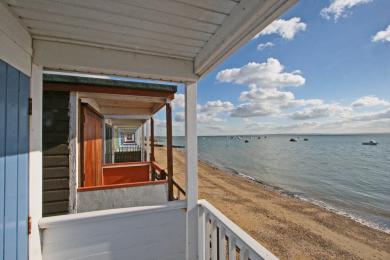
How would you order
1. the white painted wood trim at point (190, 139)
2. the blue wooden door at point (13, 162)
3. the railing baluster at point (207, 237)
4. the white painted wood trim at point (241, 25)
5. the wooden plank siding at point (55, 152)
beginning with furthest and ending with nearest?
the wooden plank siding at point (55, 152) → the white painted wood trim at point (190, 139) → the railing baluster at point (207, 237) → the blue wooden door at point (13, 162) → the white painted wood trim at point (241, 25)

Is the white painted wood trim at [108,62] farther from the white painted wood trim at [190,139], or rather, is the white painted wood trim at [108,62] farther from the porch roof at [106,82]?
the porch roof at [106,82]

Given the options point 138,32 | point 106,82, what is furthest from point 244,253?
point 106,82

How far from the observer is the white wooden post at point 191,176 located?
1960 mm

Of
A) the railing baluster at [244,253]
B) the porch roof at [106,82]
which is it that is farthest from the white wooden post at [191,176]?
the porch roof at [106,82]

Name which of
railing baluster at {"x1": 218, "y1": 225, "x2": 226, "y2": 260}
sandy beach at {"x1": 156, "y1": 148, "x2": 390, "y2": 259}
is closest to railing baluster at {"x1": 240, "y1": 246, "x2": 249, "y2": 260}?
railing baluster at {"x1": 218, "y1": 225, "x2": 226, "y2": 260}

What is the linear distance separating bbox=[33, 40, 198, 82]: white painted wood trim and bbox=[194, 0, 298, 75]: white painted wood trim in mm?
382

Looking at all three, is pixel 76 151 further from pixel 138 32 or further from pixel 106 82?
pixel 138 32

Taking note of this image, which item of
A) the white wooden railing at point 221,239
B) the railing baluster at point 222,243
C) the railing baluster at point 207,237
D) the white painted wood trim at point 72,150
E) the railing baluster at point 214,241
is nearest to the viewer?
the white wooden railing at point 221,239

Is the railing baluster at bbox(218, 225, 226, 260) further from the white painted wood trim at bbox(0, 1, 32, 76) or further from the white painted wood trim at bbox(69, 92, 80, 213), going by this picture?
the white painted wood trim at bbox(69, 92, 80, 213)

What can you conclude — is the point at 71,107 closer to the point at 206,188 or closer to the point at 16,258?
the point at 16,258

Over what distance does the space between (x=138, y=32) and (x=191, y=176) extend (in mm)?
1398

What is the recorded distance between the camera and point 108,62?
5.16 feet

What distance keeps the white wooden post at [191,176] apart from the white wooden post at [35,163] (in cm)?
124

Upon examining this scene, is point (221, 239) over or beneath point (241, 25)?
beneath
